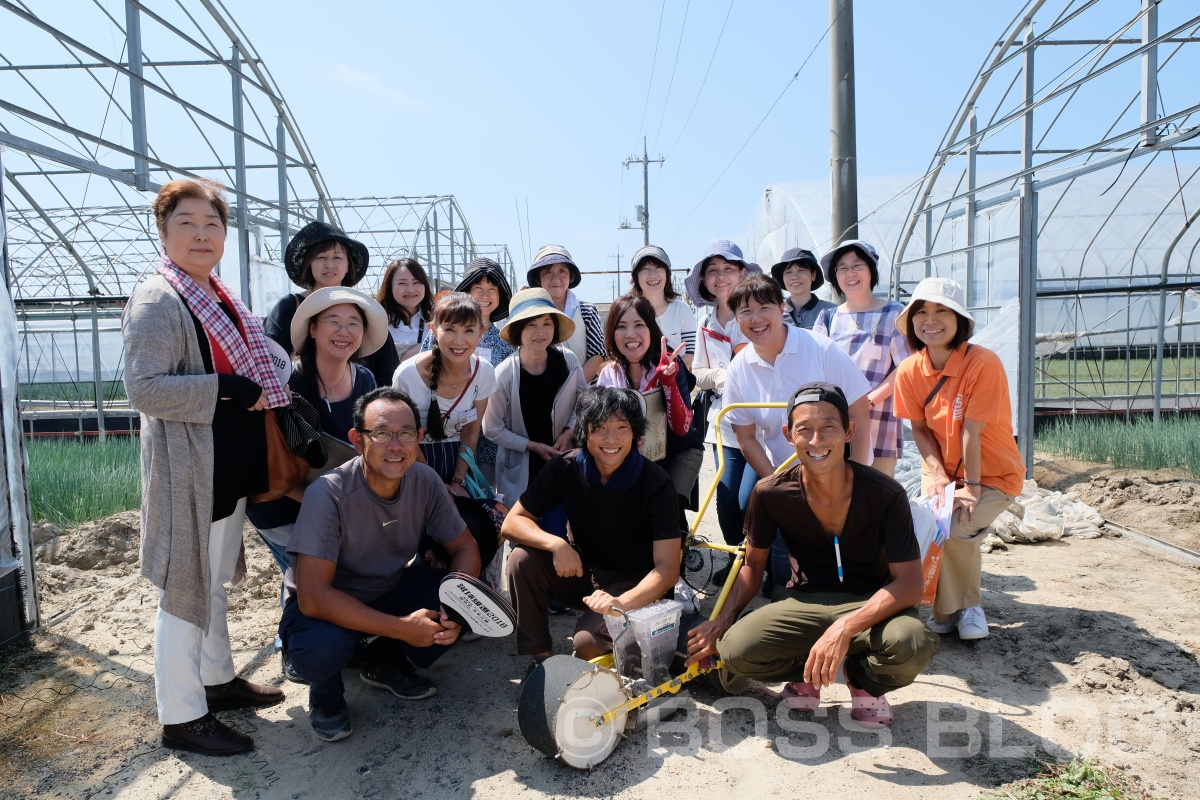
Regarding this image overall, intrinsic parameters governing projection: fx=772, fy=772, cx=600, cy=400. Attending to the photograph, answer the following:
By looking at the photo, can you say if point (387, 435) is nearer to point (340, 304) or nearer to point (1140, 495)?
point (340, 304)

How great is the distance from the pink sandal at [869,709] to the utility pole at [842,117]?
589 centimetres

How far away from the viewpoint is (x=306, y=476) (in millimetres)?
3279

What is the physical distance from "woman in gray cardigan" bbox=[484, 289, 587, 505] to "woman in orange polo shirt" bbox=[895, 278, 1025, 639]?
5.77ft

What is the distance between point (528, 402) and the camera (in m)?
4.10

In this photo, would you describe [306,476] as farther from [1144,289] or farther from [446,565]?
[1144,289]

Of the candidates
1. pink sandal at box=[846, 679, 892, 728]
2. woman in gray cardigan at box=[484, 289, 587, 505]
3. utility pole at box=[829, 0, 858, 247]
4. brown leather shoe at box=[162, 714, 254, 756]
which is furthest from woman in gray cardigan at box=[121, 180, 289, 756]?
utility pole at box=[829, 0, 858, 247]

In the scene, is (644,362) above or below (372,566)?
above

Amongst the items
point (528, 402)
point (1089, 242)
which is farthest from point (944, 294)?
point (1089, 242)

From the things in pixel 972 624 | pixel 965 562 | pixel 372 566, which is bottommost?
pixel 972 624

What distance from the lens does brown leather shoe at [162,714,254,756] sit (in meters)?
2.81

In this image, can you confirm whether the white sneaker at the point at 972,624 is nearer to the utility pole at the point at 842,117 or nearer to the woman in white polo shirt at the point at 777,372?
the woman in white polo shirt at the point at 777,372

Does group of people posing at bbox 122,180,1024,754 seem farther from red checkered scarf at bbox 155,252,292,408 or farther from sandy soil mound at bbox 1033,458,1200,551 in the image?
sandy soil mound at bbox 1033,458,1200,551

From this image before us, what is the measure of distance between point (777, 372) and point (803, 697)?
148cm

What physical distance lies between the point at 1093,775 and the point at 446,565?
2.52 metres
